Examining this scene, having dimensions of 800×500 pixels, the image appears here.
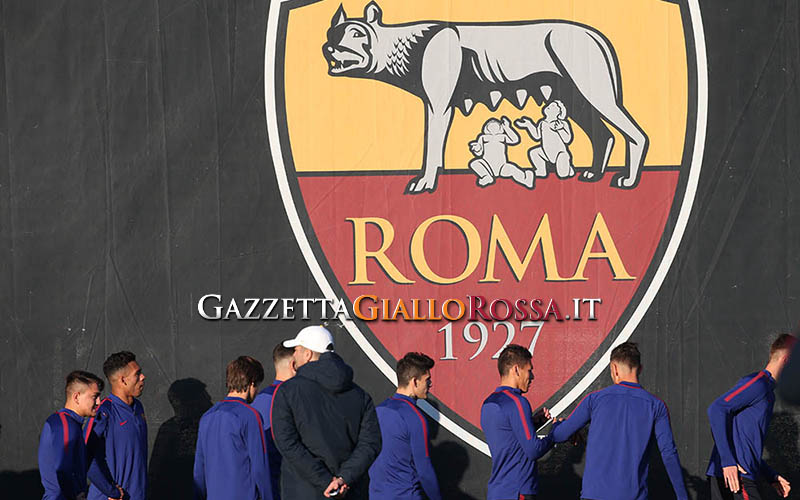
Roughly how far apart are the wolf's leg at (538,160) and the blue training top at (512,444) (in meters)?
2.25

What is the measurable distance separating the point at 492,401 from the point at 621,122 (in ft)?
8.90

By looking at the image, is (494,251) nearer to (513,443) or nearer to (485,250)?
(485,250)

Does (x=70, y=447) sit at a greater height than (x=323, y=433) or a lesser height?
lesser

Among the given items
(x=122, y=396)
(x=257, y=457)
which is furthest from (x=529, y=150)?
(x=122, y=396)

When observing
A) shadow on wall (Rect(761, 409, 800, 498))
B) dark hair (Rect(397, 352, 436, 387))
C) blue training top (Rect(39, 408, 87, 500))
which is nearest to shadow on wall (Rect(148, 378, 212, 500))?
blue training top (Rect(39, 408, 87, 500))

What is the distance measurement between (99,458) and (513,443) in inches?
90.8

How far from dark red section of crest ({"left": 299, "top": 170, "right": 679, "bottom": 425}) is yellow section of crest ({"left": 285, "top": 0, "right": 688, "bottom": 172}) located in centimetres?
19

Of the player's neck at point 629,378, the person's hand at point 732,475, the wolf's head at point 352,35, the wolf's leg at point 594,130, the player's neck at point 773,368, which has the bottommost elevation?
the person's hand at point 732,475

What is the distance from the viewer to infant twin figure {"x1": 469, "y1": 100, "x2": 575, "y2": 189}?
716cm

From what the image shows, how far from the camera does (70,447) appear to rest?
17.1 ft

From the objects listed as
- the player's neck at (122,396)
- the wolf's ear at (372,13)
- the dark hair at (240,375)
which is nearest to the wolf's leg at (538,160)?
the wolf's ear at (372,13)

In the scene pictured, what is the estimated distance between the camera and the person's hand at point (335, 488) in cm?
443

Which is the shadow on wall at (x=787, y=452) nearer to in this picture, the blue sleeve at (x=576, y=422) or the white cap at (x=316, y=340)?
the blue sleeve at (x=576, y=422)

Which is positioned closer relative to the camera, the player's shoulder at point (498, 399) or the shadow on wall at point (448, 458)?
the player's shoulder at point (498, 399)
